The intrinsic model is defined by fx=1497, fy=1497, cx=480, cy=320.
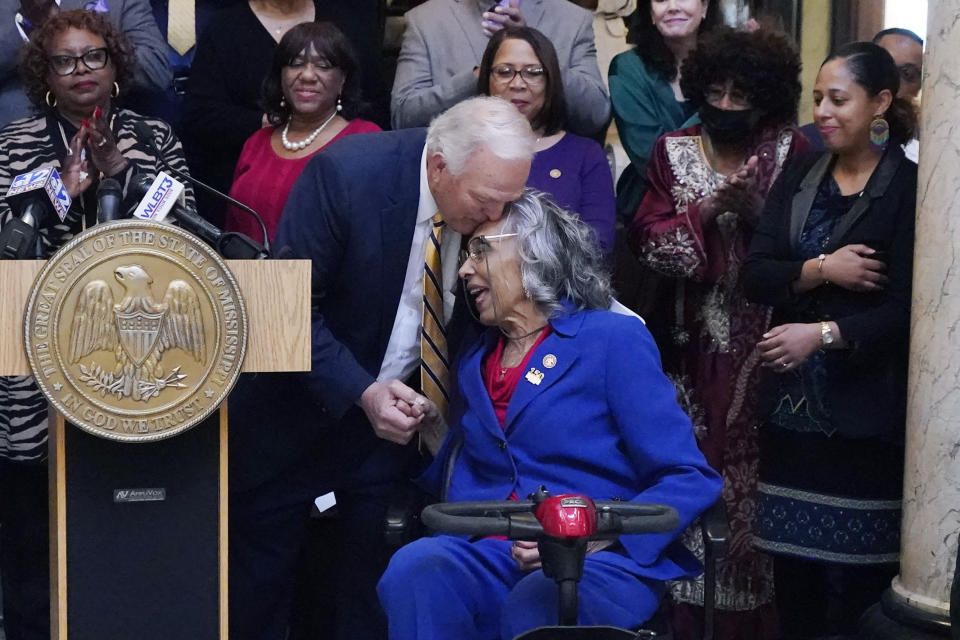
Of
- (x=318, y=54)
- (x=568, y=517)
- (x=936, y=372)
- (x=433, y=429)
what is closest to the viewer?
(x=568, y=517)

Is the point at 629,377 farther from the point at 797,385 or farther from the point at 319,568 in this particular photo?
the point at 319,568

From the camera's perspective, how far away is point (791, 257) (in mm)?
4203

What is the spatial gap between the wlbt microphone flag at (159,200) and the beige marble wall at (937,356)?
6.55 feet

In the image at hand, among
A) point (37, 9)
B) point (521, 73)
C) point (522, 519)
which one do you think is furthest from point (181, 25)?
A: point (522, 519)

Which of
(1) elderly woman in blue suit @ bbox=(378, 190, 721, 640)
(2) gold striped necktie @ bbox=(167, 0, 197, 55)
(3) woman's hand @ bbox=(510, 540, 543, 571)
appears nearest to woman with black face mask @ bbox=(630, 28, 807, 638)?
(1) elderly woman in blue suit @ bbox=(378, 190, 721, 640)

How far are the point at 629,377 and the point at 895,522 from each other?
1.26 metres

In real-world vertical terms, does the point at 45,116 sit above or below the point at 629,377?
above

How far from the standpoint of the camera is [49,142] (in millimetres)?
4289

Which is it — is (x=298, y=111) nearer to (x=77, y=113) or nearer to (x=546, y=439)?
(x=77, y=113)

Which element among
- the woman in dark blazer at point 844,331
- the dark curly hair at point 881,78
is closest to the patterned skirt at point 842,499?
the woman in dark blazer at point 844,331

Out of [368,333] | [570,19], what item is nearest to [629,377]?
[368,333]

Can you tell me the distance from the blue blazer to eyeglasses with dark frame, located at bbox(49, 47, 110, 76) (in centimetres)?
172

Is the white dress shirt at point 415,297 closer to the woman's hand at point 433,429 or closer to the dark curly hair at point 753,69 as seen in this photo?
the woman's hand at point 433,429

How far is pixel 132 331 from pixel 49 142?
5.35 ft
